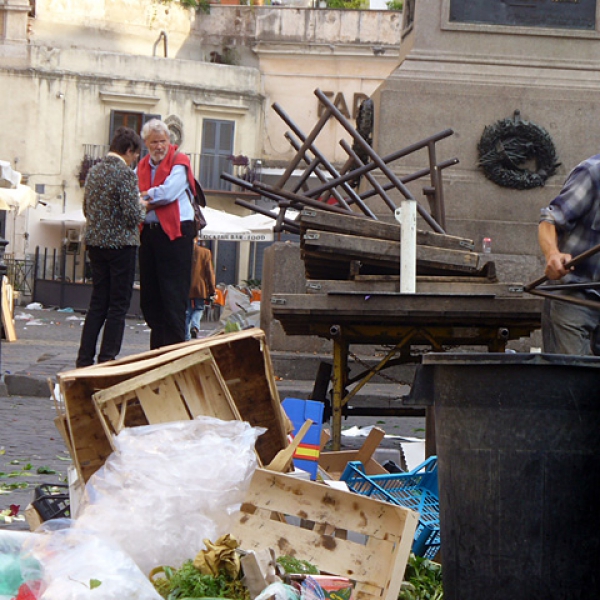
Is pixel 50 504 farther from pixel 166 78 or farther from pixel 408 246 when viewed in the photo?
pixel 166 78

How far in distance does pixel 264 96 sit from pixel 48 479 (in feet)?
128

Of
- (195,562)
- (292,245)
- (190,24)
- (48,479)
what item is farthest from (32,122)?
(195,562)

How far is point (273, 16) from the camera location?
4428cm

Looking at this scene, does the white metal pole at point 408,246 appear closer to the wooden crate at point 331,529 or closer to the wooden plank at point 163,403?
the wooden plank at point 163,403

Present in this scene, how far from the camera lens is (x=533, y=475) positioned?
3480mm

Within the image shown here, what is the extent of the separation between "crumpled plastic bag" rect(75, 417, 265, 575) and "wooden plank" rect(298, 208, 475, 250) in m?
2.23

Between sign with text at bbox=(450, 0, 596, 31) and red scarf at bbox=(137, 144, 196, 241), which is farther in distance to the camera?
sign with text at bbox=(450, 0, 596, 31)

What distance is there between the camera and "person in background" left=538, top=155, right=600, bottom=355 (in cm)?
569

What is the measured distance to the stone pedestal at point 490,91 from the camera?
1018cm

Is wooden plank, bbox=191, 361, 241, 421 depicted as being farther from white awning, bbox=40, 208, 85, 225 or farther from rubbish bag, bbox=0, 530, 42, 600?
white awning, bbox=40, 208, 85, 225

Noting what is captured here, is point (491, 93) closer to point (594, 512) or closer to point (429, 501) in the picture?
point (429, 501)

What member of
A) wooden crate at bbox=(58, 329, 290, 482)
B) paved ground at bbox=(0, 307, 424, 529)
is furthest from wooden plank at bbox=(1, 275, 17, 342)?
wooden crate at bbox=(58, 329, 290, 482)

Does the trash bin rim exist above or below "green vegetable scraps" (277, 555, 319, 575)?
above

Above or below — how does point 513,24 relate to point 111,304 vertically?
above
